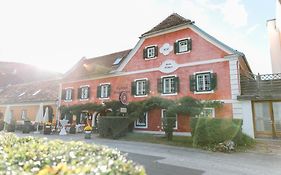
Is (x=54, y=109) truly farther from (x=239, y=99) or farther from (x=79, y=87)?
(x=239, y=99)

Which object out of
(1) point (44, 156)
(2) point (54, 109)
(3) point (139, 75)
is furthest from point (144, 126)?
(1) point (44, 156)

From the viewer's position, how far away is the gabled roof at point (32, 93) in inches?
1134

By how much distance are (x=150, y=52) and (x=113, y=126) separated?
7.50 meters

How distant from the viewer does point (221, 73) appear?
16.1 m

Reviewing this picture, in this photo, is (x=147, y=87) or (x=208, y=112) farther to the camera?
(x=147, y=87)

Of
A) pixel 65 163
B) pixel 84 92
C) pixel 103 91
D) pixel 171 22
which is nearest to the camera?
pixel 65 163

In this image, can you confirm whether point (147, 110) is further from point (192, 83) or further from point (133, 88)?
point (192, 83)

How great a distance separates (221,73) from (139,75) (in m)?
7.29

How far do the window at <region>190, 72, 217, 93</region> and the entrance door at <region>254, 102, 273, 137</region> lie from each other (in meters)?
3.15

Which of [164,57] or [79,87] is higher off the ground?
[164,57]

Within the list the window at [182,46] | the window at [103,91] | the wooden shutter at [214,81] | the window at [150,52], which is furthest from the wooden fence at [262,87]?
the window at [103,91]

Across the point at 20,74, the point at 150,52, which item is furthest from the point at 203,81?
the point at 20,74

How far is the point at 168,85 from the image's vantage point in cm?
1855

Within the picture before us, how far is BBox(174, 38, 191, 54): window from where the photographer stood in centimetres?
1786
